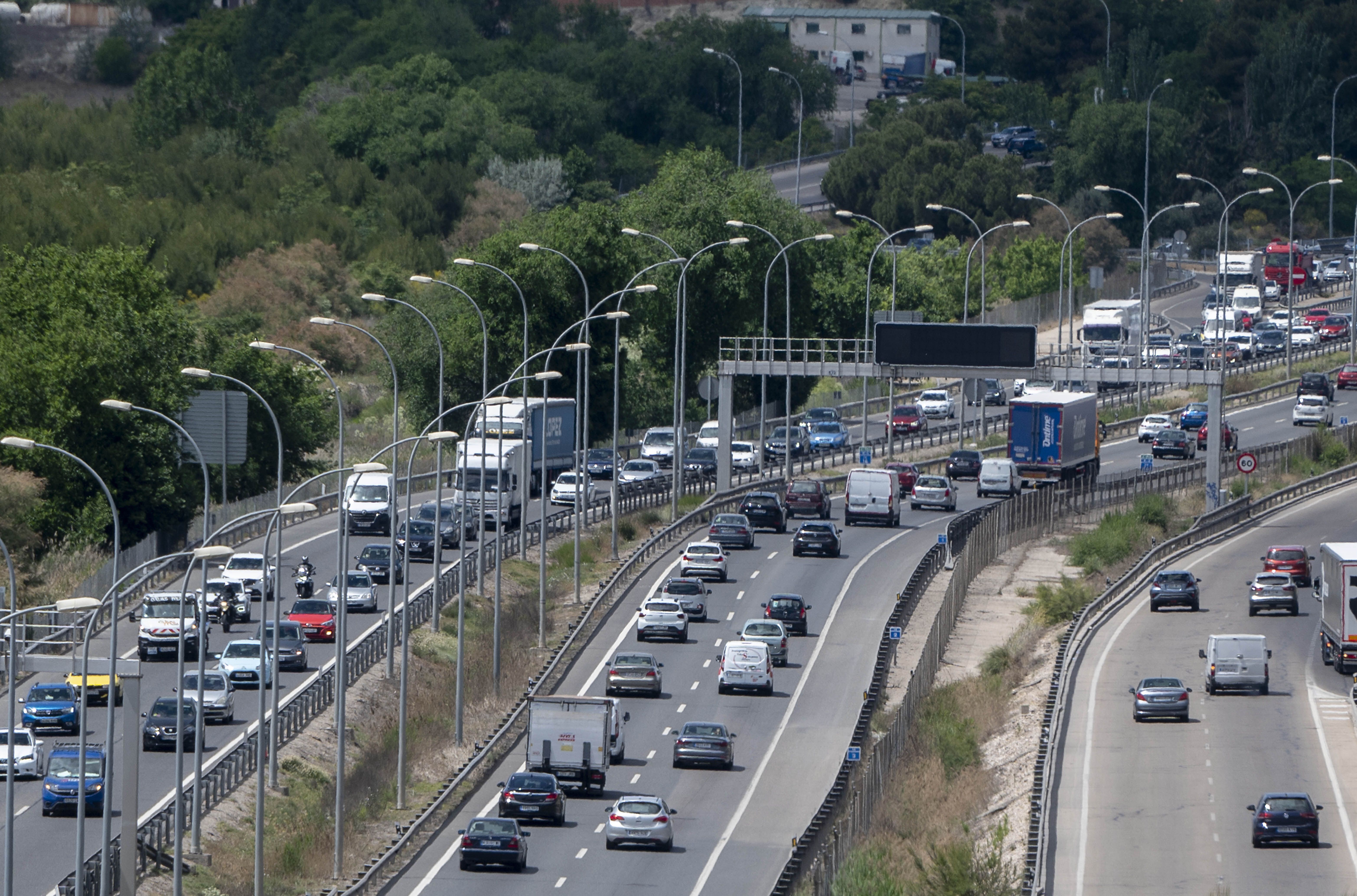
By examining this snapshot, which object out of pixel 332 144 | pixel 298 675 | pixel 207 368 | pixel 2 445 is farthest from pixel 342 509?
pixel 332 144

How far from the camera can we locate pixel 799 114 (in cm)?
19212

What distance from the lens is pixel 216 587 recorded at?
66000mm

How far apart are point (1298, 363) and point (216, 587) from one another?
7268 centimetres

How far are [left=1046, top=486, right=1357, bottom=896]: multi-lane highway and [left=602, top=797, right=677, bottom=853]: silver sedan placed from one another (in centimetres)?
801

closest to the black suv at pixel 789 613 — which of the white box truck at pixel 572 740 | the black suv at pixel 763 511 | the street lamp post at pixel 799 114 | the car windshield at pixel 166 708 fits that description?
the black suv at pixel 763 511

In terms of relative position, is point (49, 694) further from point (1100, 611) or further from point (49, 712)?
point (1100, 611)

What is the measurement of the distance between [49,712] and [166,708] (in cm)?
287

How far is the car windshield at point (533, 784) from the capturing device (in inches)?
1882

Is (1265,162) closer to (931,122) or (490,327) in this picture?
(931,122)

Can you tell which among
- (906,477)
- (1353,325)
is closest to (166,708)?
(906,477)

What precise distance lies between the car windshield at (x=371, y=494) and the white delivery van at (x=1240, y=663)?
3299 centimetres

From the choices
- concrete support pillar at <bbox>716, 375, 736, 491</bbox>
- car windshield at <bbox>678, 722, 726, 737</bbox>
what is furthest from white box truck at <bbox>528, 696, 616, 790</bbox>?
concrete support pillar at <bbox>716, 375, 736, 491</bbox>

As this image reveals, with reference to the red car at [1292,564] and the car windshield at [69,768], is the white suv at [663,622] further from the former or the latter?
the car windshield at [69,768]

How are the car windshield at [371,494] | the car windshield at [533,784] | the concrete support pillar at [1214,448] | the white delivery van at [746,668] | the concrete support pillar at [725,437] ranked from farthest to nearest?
the concrete support pillar at [725,437] → the concrete support pillar at [1214,448] → the car windshield at [371,494] → the white delivery van at [746,668] → the car windshield at [533,784]
